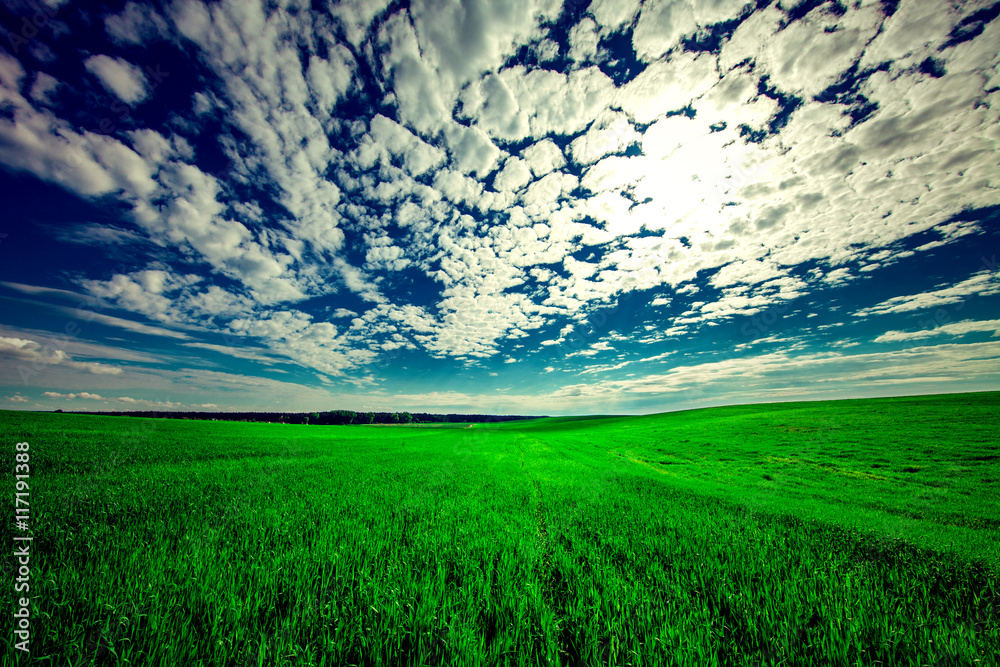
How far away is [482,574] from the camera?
4793 millimetres

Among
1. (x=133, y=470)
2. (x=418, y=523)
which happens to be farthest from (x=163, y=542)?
(x=133, y=470)

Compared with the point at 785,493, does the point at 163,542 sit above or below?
above

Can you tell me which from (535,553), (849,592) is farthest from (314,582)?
(849,592)

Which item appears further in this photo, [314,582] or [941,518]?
[941,518]

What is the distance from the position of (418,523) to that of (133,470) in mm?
13688

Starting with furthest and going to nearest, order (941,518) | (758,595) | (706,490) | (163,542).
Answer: (706,490) → (941,518) → (163,542) → (758,595)

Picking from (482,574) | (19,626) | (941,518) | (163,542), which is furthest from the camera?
(941,518)

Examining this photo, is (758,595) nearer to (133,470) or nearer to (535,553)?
(535,553)

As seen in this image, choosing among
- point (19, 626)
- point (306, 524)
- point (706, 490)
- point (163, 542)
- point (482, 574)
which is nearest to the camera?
Answer: point (19, 626)

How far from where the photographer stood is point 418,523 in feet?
22.4

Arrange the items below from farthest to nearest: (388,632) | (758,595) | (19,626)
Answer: (758,595) → (388,632) → (19,626)

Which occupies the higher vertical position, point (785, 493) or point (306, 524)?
point (306, 524)

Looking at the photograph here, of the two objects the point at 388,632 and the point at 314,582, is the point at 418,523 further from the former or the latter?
the point at 388,632

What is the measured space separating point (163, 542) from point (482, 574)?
533 cm
